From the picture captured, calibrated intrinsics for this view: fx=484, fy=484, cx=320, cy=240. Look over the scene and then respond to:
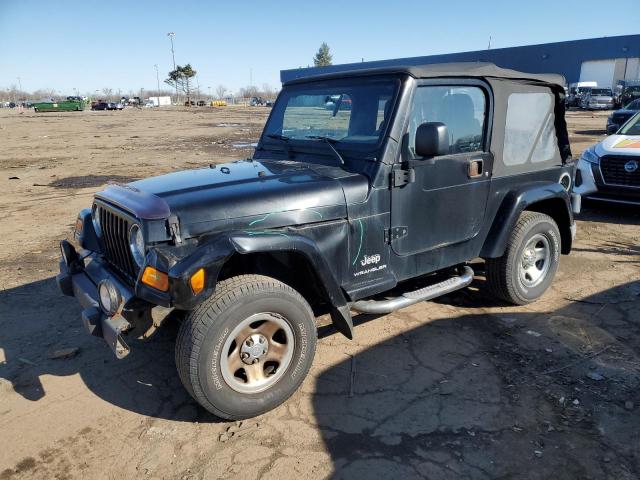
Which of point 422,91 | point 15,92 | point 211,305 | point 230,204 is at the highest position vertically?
point 15,92

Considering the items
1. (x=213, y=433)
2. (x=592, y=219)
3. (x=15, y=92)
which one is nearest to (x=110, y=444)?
(x=213, y=433)

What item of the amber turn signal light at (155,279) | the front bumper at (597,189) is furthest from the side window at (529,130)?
the front bumper at (597,189)

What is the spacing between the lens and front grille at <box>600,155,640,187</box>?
23.1ft

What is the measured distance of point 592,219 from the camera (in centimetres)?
739

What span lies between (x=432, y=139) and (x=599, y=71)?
53.6 meters

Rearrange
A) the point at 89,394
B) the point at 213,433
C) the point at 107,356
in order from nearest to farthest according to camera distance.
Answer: the point at 213,433 < the point at 89,394 < the point at 107,356

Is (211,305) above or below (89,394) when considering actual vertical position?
above

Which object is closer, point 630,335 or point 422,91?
point 422,91

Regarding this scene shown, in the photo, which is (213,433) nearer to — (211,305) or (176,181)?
(211,305)

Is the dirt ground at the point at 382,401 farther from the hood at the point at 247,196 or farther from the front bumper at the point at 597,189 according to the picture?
the front bumper at the point at 597,189

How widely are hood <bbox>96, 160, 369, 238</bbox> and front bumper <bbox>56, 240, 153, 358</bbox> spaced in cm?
47

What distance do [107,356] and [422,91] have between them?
119 inches

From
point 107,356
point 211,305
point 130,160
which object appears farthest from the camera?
point 130,160

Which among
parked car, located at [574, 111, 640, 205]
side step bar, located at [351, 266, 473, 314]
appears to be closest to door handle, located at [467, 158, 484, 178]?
side step bar, located at [351, 266, 473, 314]
